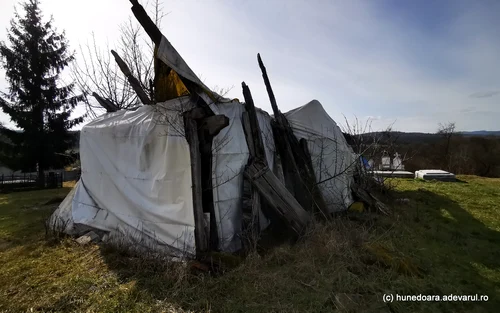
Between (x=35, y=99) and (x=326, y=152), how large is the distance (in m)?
16.8

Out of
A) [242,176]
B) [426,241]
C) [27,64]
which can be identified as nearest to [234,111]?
[242,176]

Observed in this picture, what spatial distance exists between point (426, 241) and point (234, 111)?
412 cm

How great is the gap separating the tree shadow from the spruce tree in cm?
1728

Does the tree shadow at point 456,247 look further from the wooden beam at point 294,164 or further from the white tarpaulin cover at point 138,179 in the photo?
the white tarpaulin cover at point 138,179

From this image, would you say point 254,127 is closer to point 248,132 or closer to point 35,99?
point 248,132

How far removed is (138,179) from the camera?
4.77 meters

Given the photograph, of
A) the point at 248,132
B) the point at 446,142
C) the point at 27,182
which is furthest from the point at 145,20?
the point at 446,142

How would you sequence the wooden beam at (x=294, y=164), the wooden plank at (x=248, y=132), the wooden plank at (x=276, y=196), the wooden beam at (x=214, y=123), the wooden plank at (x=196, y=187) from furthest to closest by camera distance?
the wooden beam at (x=294, y=164) → the wooden plank at (x=248, y=132) → the wooden plank at (x=276, y=196) → the wooden beam at (x=214, y=123) → the wooden plank at (x=196, y=187)

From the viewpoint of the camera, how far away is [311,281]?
3160mm

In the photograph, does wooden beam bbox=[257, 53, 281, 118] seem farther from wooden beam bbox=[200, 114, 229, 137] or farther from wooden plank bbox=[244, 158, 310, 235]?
wooden beam bbox=[200, 114, 229, 137]

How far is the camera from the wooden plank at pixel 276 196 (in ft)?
14.3

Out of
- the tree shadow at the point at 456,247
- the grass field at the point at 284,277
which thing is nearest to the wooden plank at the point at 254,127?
the grass field at the point at 284,277

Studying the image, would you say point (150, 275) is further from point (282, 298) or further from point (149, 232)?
point (282, 298)

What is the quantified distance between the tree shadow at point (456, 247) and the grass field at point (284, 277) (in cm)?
2
